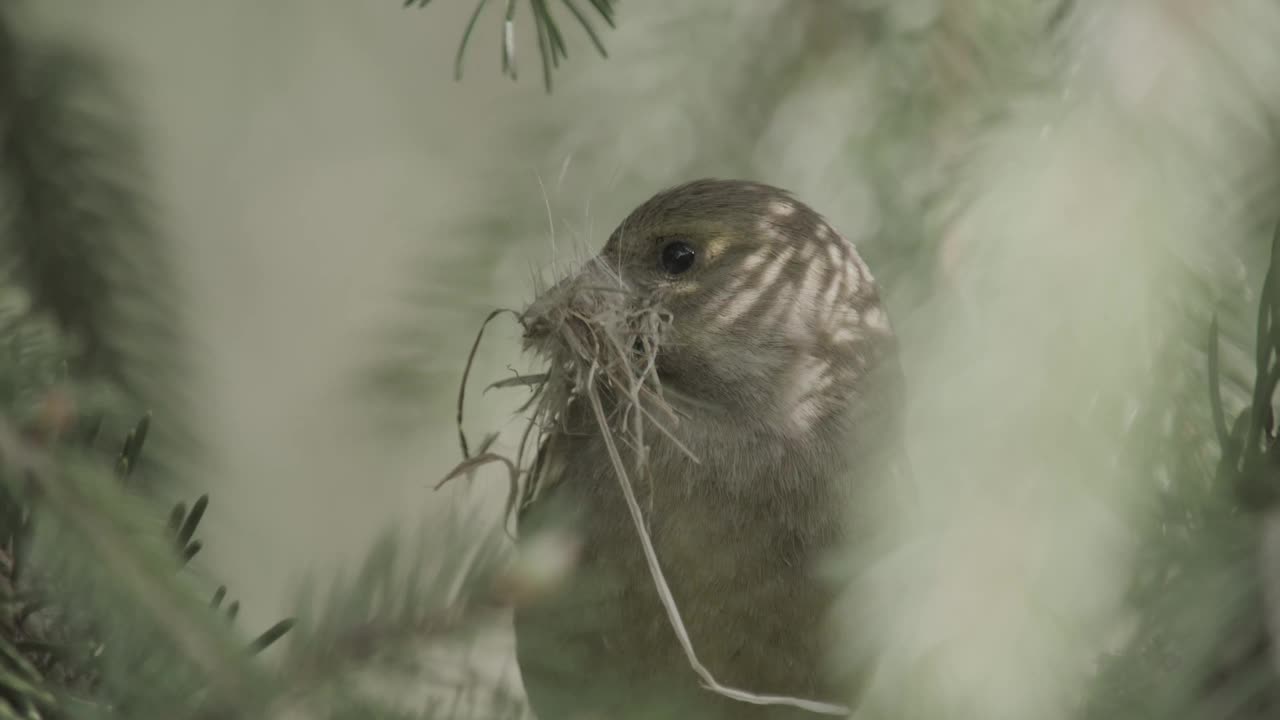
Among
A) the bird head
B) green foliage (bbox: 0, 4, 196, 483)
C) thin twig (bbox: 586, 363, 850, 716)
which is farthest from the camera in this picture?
the bird head

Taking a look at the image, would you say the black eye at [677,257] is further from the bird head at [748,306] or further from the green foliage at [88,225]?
the green foliage at [88,225]

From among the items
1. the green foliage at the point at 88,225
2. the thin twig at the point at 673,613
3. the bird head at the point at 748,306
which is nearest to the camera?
the thin twig at the point at 673,613

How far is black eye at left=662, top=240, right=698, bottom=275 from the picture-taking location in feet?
7.45

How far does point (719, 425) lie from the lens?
2.13 m

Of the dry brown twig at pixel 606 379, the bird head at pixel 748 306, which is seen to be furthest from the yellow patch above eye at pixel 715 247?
the dry brown twig at pixel 606 379

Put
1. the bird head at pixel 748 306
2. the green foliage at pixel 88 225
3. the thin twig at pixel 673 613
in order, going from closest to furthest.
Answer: the thin twig at pixel 673 613 → the green foliage at pixel 88 225 → the bird head at pixel 748 306

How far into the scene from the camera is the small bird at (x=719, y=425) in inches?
75.9

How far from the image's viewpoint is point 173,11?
16.4ft

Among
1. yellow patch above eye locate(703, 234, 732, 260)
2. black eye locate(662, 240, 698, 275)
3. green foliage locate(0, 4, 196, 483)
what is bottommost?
green foliage locate(0, 4, 196, 483)

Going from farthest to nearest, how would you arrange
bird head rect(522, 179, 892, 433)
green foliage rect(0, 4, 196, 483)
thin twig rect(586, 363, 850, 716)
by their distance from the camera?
bird head rect(522, 179, 892, 433)
green foliage rect(0, 4, 196, 483)
thin twig rect(586, 363, 850, 716)

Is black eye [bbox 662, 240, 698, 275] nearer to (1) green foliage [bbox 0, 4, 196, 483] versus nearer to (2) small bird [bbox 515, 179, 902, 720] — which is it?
(2) small bird [bbox 515, 179, 902, 720]

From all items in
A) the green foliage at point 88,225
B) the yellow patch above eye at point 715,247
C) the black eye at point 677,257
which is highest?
the yellow patch above eye at point 715,247

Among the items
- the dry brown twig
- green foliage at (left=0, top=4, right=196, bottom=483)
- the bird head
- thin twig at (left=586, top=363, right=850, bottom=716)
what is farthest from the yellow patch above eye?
green foliage at (left=0, top=4, right=196, bottom=483)

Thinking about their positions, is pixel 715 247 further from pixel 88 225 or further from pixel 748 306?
pixel 88 225
